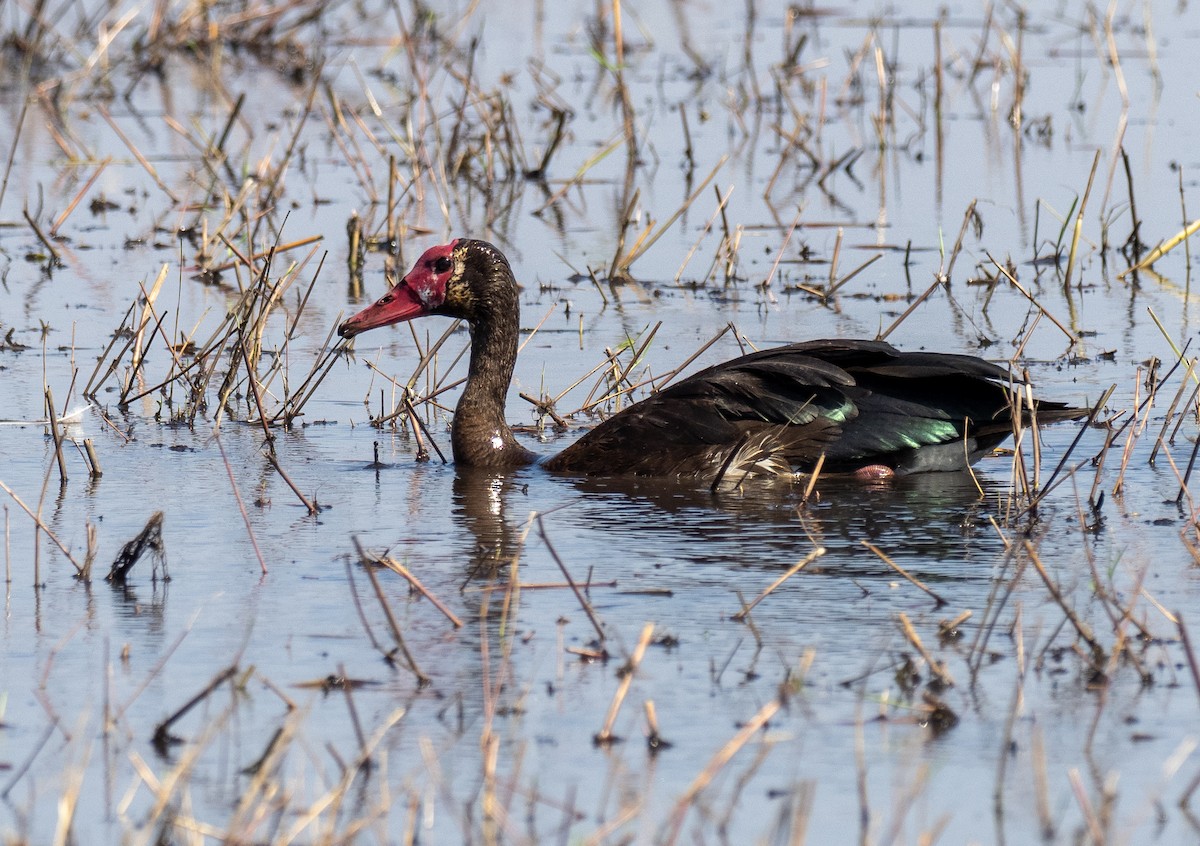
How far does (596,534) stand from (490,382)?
166cm

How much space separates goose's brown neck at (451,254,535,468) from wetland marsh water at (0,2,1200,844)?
0.57ft

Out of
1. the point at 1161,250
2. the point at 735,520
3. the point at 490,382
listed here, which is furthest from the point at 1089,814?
the point at 1161,250

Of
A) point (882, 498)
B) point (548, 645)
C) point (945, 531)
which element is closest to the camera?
point (548, 645)

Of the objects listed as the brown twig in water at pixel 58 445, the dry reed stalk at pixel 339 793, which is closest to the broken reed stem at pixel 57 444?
the brown twig in water at pixel 58 445

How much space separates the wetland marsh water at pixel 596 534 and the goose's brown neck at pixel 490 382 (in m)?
0.18

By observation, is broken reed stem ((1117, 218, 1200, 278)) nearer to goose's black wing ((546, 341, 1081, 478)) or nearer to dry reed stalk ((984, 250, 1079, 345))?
dry reed stalk ((984, 250, 1079, 345))

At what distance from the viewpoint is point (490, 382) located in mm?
8227

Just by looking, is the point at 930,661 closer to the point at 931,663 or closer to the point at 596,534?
the point at 931,663

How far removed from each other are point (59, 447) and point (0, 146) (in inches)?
319

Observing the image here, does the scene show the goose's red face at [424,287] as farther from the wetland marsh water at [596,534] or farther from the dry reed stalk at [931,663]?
the dry reed stalk at [931,663]

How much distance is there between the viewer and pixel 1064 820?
4152mm

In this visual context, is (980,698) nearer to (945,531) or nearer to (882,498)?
(945,531)

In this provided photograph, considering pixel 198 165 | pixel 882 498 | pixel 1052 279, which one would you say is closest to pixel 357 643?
pixel 882 498

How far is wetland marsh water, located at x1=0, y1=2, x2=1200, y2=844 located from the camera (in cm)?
430
